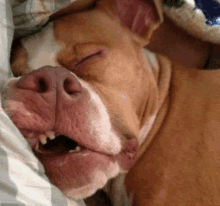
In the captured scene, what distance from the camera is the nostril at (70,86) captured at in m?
0.81

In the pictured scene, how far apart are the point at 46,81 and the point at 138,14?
97 centimetres

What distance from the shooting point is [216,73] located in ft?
4.84

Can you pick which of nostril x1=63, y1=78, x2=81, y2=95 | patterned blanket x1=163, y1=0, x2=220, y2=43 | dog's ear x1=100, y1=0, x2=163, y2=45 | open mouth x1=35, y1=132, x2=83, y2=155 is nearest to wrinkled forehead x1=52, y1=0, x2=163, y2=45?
dog's ear x1=100, y1=0, x2=163, y2=45

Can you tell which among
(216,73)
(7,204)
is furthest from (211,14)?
(7,204)

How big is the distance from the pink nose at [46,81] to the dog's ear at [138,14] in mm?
835

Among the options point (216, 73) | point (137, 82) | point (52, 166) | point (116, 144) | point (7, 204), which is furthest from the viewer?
point (216, 73)

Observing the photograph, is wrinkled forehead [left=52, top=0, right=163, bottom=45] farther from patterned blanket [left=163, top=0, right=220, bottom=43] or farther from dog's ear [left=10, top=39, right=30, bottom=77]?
dog's ear [left=10, top=39, right=30, bottom=77]

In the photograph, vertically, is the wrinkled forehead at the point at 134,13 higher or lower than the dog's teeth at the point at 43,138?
higher

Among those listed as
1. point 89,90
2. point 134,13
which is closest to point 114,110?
point 89,90

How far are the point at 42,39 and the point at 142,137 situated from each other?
76 cm

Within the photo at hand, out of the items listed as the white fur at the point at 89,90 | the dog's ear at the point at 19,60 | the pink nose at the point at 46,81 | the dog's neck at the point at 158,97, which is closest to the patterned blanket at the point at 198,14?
the dog's neck at the point at 158,97

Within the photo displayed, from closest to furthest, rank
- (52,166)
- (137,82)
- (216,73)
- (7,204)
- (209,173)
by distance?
(7,204), (52,166), (209,173), (137,82), (216,73)

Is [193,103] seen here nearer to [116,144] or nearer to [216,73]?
[216,73]

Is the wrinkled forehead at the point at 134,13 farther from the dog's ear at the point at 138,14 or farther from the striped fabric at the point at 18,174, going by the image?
the striped fabric at the point at 18,174
